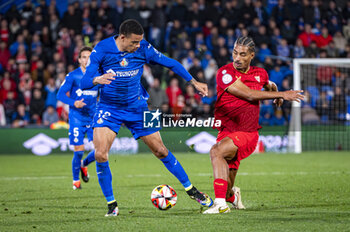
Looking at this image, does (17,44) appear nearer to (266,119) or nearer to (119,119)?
(266,119)

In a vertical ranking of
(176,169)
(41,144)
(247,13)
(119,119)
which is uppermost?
(247,13)

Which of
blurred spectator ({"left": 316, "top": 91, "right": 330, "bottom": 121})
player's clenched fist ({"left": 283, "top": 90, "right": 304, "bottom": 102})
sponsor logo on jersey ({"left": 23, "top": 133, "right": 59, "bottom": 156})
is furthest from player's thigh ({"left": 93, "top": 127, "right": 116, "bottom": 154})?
blurred spectator ({"left": 316, "top": 91, "right": 330, "bottom": 121})

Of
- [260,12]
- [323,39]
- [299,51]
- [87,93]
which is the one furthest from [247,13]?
[87,93]

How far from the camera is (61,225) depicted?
5855 millimetres

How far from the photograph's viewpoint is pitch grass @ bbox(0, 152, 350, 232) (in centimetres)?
580

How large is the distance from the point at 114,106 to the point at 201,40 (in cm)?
1280

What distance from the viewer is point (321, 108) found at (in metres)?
18.4

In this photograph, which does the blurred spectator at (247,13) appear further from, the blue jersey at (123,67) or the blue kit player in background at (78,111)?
the blue jersey at (123,67)

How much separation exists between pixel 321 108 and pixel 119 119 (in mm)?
12759

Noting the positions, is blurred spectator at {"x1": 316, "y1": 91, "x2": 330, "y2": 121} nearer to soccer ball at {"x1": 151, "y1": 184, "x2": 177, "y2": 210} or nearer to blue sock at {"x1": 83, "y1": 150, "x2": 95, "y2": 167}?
blue sock at {"x1": 83, "y1": 150, "x2": 95, "y2": 167}

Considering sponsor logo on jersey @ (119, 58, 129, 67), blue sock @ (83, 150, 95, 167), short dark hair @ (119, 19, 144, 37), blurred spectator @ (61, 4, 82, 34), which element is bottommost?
blue sock @ (83, 150, 95, 167)

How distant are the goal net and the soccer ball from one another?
1135cm

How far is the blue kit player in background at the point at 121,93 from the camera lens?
6535 mm

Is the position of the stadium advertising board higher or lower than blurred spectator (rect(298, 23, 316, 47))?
lower
